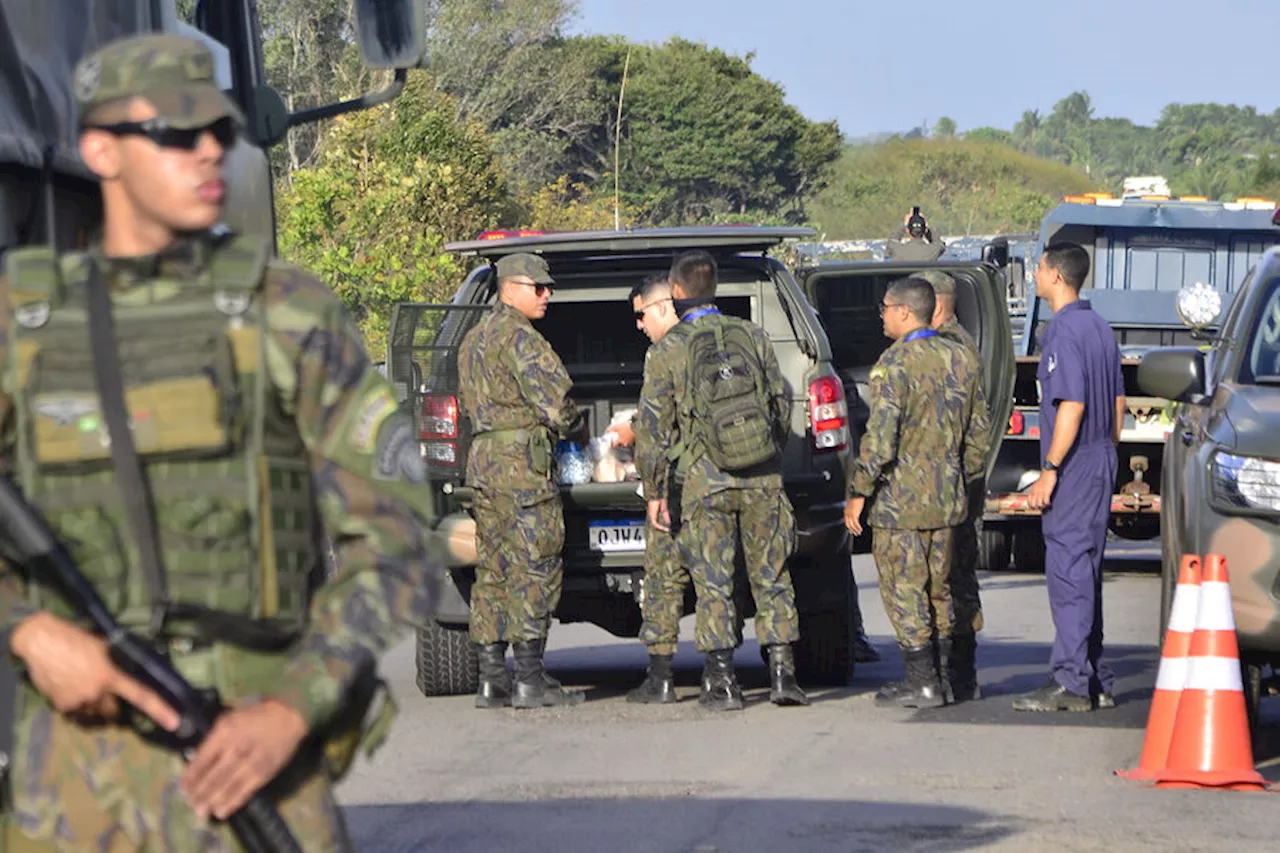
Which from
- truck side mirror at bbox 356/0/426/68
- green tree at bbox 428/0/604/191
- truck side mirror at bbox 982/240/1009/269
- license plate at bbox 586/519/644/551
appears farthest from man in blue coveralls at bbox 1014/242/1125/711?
green tree at bbox 428/0/604/191

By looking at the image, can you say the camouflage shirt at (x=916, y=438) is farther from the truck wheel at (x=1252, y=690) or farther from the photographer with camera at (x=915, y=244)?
the photographer with camera at (x=915, y=244)

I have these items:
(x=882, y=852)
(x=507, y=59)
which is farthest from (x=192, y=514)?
(x=507, y=59)

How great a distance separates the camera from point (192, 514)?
9.67ft

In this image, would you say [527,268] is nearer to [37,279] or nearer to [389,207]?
[37,279]

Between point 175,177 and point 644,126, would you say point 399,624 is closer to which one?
point 175,177

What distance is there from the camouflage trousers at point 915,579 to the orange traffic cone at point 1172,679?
6.29 ft

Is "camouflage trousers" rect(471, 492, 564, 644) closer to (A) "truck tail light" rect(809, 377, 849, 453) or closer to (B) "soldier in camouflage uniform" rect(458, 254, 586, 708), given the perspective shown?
(B) "soldier in camouflage uniform" rect(458, 254, 586, 708)

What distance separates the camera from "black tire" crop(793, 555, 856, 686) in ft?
32.5

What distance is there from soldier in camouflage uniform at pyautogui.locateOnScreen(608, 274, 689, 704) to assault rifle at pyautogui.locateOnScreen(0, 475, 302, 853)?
6.50 meters

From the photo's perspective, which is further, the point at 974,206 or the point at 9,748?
the point at 974,206

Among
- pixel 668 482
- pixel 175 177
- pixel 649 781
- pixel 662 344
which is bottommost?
pixel 649 781

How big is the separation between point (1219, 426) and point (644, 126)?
6374 centimetres

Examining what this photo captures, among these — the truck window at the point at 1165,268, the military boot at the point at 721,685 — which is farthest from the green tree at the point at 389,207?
the military boot at the point at 721,685

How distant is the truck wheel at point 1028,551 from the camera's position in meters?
16.3
